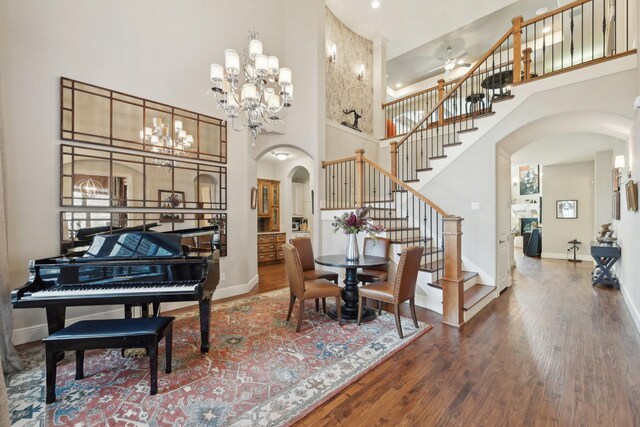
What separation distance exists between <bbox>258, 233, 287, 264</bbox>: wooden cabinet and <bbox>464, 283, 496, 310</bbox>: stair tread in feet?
15.5

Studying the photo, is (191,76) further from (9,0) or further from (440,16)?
(440,16)

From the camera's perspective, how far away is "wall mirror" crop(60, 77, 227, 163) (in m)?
3.12

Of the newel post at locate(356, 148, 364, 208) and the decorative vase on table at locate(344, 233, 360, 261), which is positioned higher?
the newel post at locate(356, 148, 364, 208)

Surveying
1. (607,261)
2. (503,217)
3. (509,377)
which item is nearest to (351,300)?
(509,377)

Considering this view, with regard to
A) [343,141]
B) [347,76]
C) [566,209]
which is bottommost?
[566,209]

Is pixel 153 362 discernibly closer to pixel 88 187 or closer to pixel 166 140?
pixel 88 187

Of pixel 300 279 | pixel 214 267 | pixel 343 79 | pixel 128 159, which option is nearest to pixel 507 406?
pixel 300 279

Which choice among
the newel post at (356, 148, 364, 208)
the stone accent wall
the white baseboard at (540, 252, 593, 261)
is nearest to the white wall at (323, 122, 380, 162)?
the stone accent wall

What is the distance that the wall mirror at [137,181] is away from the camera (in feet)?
10.3

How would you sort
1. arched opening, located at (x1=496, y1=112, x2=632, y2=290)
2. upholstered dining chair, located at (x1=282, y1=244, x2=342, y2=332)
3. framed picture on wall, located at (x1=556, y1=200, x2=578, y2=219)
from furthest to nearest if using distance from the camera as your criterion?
framed picture on wall, located at (x1=556, y1=200, x2=578, y2=219) < arched opening, located at (x1=496, y1=112, x2=632, y2=290) < upholstered dining chair, located at (x1=282, y1=244, x2=342, y2=332)

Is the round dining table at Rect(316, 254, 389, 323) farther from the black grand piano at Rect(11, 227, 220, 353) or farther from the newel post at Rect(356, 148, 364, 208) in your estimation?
the black grand piano at Rect(11, 227, 220, 353)

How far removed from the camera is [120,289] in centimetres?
229

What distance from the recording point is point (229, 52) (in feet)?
9.51

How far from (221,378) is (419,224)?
12.9 ft
